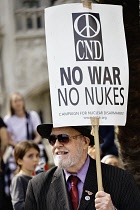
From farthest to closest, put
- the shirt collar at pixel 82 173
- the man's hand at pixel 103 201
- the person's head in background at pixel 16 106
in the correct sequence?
the person's head in background at pixel 16 106 < the shirt collar at pixel 82 173 < the man's hand at pixel 103 201

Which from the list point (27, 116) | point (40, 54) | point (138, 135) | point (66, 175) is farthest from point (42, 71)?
point (66, 175)

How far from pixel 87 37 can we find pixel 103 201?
1153 millimetres

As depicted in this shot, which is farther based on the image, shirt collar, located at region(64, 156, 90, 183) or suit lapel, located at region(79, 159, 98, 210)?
shirt collar, located at region(64, 156, 90, 183)

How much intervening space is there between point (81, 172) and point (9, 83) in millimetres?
16505

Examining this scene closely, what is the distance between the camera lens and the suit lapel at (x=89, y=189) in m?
5.56

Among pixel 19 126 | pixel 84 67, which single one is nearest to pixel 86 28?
pixel 84 67

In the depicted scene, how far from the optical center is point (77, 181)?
5.68 m

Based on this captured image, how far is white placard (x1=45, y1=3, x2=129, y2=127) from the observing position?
18.2 feet

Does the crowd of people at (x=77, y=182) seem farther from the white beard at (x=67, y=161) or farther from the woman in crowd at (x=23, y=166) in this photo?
the woman in crowd at (x=23, y=166)

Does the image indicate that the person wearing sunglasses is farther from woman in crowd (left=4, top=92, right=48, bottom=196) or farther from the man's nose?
woman in crowd (left=4, top=92, right=48, bottom=196)

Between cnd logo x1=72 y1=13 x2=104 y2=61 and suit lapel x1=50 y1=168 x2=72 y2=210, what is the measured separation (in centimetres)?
86

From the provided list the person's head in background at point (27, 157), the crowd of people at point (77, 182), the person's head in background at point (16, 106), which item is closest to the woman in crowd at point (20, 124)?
the person's head in background at point (16, 106)

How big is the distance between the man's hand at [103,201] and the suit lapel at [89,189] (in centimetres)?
26

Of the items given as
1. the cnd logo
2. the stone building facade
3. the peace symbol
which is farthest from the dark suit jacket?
the stone building facade
